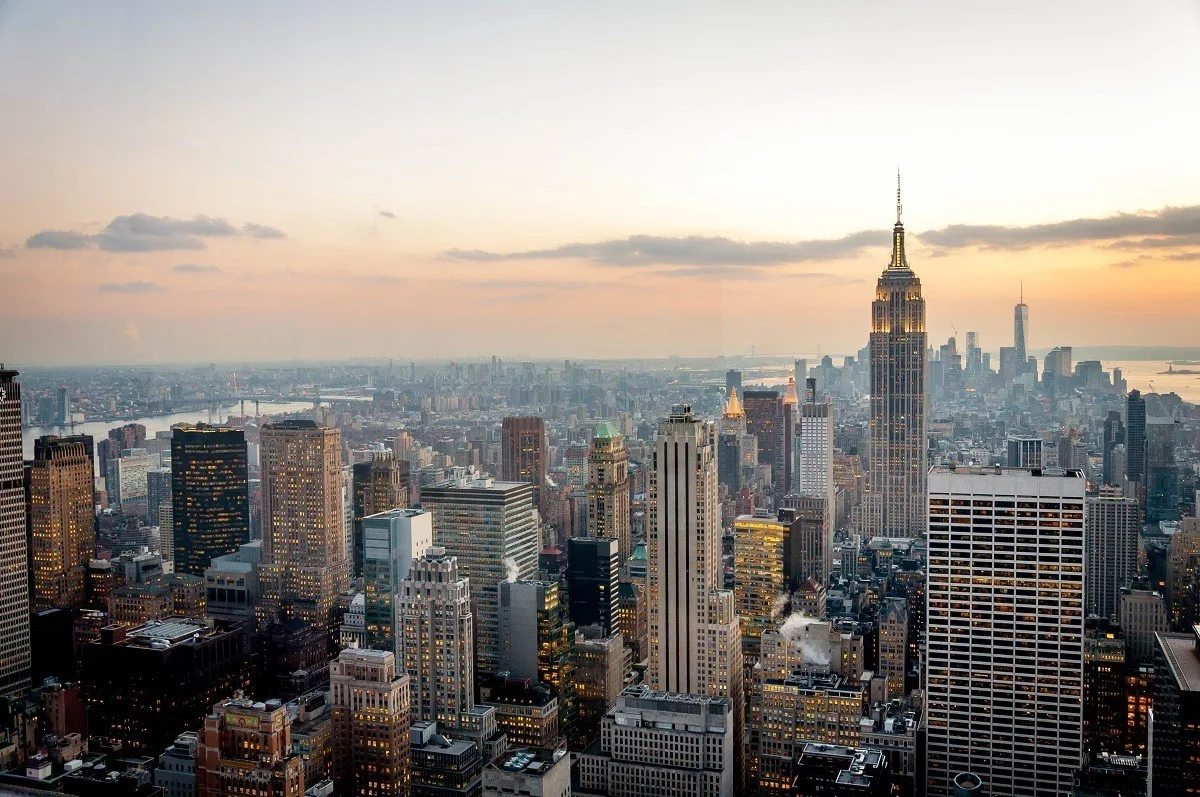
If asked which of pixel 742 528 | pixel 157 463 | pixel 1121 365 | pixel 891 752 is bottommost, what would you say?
pixel 891 752

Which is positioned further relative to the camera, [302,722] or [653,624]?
[653,624]

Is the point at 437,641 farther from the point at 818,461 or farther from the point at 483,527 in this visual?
the point at 818,461

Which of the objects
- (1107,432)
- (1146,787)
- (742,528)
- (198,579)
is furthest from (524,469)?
(1146,787)

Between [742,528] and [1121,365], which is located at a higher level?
[1121,365]

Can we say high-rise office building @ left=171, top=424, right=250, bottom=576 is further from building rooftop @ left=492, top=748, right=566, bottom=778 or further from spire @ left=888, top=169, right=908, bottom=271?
spire @ left=888, top=169, right=908, bottom=271

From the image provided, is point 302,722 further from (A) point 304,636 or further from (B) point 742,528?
(B) point 742,528

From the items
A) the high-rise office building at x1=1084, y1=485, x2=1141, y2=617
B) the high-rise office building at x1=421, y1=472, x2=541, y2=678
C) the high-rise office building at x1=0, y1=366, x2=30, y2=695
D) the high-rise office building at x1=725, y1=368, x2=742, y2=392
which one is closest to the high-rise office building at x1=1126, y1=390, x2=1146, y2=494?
the high-rise office building at x1=1084, y1=485, x2=1141, y2=617
